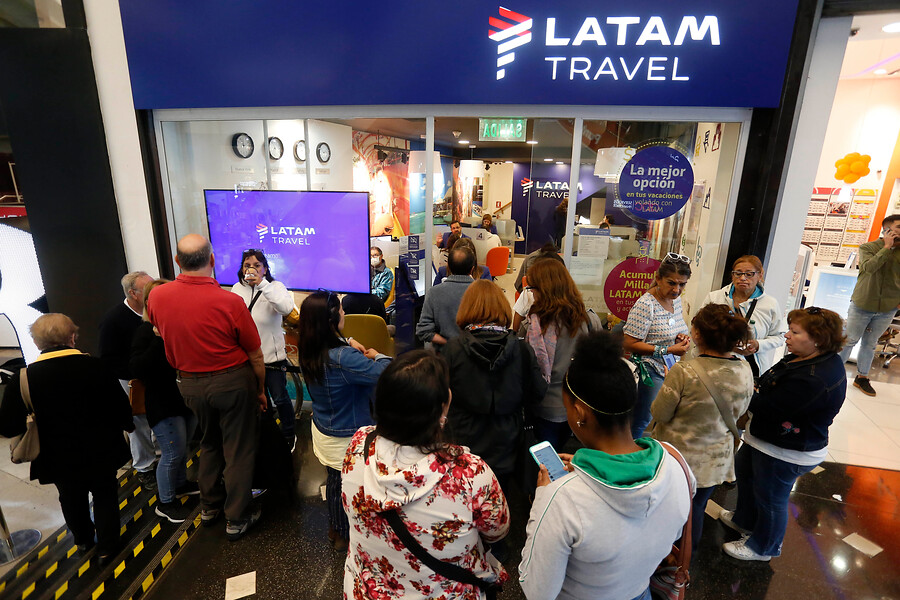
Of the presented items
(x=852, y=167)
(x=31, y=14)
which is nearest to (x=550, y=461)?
(x=31, y=14)

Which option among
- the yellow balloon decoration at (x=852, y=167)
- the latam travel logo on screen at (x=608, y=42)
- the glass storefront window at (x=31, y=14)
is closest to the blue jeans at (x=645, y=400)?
the latam travel logo on screen at (x=608, y=42)

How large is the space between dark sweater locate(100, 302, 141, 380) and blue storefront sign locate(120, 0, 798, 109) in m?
1.90

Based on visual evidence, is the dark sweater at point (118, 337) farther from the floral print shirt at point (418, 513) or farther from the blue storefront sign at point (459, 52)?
the floral print shirt at point (418, 513)

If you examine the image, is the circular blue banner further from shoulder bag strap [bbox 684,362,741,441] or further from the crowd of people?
shoulder bag strap [bbox 684,362,741,441]

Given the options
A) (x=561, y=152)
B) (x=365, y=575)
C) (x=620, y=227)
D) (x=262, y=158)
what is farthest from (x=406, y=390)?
(x=262, y=158)

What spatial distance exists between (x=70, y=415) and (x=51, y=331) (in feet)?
1.41

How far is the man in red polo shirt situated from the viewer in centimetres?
242

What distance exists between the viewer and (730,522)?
2.86 m

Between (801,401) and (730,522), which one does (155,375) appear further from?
(730,522)

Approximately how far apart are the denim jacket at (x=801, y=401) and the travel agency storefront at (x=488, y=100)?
1.42 m

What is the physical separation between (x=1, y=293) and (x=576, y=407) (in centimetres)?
590

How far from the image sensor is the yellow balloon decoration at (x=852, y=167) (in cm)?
702

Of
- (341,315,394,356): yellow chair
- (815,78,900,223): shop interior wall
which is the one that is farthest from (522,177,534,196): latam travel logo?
(341,315,394,356): yellow chair

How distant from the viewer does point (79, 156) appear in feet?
13.1
